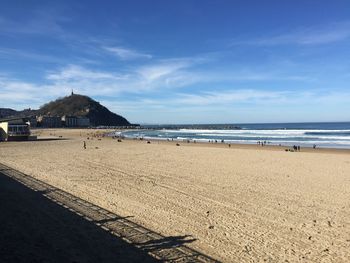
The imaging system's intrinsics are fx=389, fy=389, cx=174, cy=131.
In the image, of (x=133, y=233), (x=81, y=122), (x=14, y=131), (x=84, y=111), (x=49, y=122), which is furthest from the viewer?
(x=84, y=111)

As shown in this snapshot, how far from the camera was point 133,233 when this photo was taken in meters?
7.52

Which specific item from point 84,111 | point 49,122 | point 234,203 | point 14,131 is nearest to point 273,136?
point 14,131

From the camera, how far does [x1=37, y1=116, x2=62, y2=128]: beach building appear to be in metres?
136

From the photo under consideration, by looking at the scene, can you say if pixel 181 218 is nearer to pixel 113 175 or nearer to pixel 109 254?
pixel 109 254

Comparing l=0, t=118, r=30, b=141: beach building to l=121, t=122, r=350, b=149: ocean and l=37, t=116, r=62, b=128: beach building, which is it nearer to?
l=121, t=122, r=350, b=149: ocean

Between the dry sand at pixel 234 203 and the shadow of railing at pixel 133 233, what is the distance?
0.83ft

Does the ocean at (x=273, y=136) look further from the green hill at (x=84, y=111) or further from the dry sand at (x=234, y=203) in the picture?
the green hill at (x=84, y=111)

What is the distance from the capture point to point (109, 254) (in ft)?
20.2

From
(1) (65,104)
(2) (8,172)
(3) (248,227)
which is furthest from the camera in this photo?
(1) (65,104)

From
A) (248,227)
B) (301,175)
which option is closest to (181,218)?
(248,227)

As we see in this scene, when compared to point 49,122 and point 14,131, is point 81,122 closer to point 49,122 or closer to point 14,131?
point 49,122

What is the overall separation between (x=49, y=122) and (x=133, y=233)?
459 ft

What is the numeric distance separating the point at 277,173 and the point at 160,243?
11.1 meters

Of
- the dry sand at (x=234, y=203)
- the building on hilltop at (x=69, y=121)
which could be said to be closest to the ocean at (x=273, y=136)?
the dry sand at (x=234, y=203)
